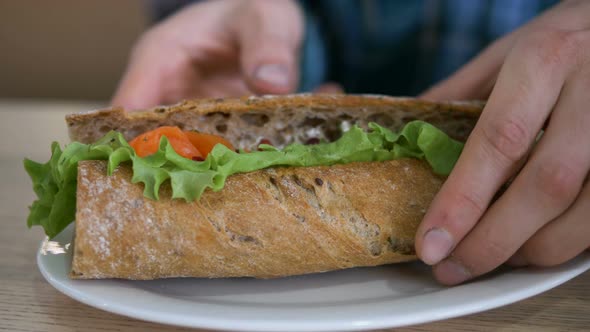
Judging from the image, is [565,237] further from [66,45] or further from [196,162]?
[66,45]

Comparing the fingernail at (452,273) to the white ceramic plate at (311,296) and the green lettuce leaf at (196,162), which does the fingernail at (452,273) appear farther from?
the green lettuce leaf at (196,162)

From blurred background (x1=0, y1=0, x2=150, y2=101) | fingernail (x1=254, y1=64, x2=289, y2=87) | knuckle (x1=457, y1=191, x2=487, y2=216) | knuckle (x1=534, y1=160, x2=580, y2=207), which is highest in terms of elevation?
knuckle (x1=534, y1=160, x2=580, y2=207)

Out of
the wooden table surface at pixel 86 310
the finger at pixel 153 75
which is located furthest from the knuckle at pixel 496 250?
the finger at pixel 153 75

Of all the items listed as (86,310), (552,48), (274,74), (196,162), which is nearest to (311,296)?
(196,162)

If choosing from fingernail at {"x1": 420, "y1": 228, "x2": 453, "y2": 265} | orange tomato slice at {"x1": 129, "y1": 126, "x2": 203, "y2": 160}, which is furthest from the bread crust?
fingernail at {"x1": 420, "y1": 228, "x2": 453, "y2": 265}

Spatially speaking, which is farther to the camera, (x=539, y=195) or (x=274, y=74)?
(x=274, y=74)

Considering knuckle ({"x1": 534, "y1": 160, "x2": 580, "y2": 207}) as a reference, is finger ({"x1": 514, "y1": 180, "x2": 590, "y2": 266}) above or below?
below

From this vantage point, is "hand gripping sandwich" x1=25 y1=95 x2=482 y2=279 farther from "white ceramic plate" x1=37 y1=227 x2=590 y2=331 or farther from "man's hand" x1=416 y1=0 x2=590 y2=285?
"man's hand" x1=416 y1=0 x2=590 y2=285
